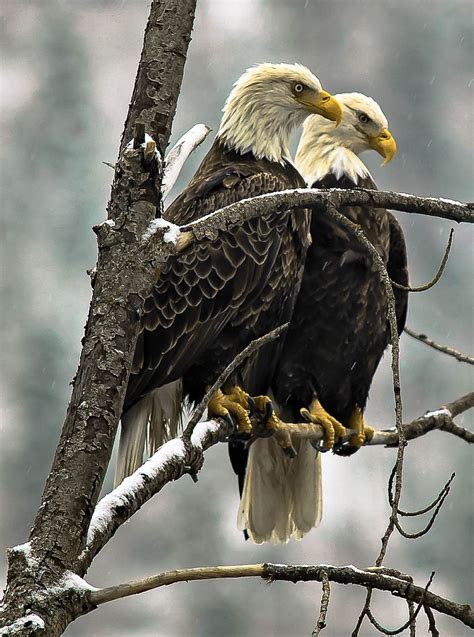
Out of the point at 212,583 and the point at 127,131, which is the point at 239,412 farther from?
the point at 212,583

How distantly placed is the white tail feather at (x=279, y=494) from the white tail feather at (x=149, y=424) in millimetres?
963

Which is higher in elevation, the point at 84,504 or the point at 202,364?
the point at 202,364

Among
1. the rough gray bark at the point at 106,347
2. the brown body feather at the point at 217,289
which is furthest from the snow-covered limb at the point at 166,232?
the brown body feather at the point at 217,289

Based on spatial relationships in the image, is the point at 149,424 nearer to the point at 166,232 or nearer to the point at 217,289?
the point at 217,289

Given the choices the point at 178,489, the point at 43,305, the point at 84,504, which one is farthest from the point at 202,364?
the point at 43,305

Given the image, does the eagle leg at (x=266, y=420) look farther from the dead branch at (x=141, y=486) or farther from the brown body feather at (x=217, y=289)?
the dead branch at (x=141, y=486)

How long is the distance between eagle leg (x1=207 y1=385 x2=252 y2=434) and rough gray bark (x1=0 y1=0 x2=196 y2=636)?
3.94ft

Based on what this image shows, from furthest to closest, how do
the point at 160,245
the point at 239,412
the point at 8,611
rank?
the point at 239,412, the point at 160,245, the point at 8,611

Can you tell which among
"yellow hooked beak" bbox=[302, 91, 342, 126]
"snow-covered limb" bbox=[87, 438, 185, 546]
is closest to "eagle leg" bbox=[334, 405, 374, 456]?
"yellow hooked beak" bbox=[302, 91, 342, 126]

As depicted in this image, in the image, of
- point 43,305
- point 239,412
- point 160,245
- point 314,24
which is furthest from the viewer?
point 314,24

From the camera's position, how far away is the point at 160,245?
96.1 inches

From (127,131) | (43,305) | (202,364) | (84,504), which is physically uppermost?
(43,305)

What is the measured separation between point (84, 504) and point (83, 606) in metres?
0.20

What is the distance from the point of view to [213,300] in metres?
3.70
